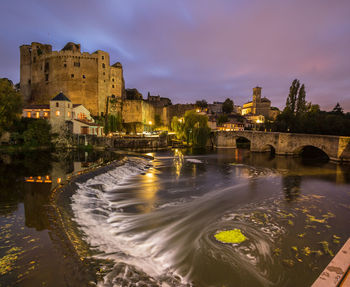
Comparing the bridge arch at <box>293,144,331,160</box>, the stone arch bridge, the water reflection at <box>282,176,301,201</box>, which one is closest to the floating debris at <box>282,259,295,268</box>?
the water reflection at <box>282,176,301,201</box>

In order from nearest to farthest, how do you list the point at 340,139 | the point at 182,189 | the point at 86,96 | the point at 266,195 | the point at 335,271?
the point at 335,271
the point at 266,195
the point at 182,189
the point at 340,139
the point at 86,96

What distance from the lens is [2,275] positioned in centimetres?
446

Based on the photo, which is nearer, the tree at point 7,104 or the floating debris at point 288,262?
the floating debris at point 288,262

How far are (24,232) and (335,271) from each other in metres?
7.92

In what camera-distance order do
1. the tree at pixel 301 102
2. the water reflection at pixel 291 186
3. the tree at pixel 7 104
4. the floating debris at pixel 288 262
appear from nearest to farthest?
the floating debris at pixel 288 262
the water reflection at pixel 291 186
the tree at pixel 7 104
the tree at pixel 301 102

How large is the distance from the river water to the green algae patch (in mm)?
225

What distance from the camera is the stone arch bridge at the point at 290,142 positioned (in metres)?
21.1

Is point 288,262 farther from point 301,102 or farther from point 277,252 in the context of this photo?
point 301,102

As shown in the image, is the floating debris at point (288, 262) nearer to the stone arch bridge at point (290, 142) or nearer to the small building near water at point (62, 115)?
the stone arch bridge at point (290, 142)

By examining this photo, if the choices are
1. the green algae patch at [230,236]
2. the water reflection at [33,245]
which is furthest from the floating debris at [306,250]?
the water reflection at [33,245]

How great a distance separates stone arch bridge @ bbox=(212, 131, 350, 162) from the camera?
2112 centimetres

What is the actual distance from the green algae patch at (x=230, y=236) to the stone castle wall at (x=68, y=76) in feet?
130

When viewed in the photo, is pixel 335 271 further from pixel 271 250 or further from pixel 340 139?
pixel 340 139

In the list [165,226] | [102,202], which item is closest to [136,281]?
[165,226]
